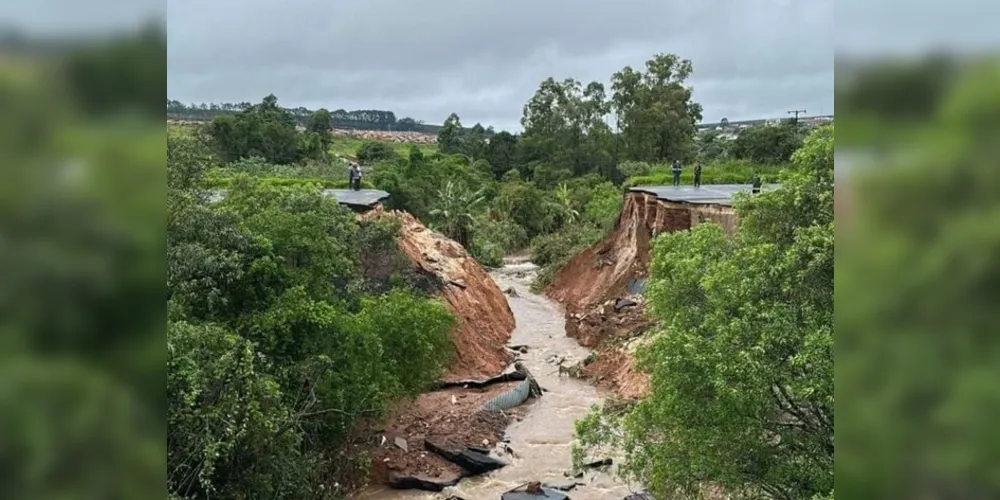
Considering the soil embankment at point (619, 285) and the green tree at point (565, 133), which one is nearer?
the soil embankment at point (619, 285)

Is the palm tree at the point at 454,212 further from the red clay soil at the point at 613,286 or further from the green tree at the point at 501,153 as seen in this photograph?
the green tree at the point at 501,153

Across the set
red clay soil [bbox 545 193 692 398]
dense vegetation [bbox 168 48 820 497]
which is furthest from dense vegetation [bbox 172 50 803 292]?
dense vegetation [bbox 168 48 820 497]

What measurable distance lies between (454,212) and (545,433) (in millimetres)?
15045

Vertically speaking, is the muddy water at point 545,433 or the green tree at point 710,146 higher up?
the green tree at point 710,146

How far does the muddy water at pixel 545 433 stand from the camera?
33.4ft

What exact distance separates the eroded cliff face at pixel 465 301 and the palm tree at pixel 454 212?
17.8 feet

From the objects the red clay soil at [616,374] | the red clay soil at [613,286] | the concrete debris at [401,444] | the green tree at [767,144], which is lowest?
the concrete debris at [401,444]

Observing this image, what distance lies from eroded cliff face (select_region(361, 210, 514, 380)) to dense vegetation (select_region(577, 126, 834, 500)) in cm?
924

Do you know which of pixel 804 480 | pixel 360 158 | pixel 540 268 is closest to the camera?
pixel 804 480

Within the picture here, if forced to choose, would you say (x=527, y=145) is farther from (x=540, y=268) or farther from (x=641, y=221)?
(x=641, y=221)
